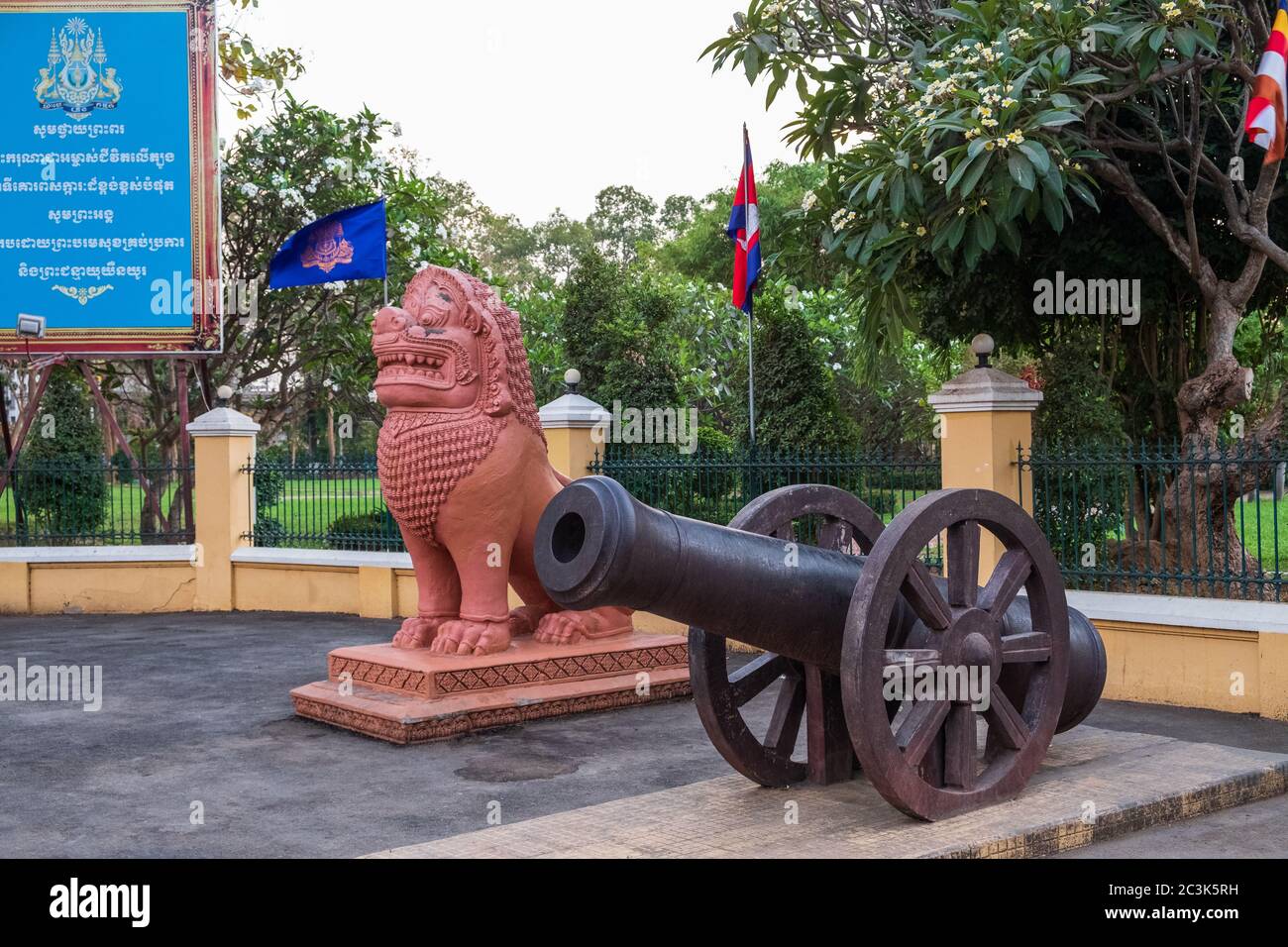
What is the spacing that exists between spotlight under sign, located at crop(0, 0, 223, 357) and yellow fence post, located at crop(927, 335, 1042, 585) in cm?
831

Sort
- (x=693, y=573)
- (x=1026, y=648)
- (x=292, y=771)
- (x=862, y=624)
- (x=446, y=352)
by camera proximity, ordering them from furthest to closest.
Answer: (x=446, y=352) < (x=292, y=771) < (x=1026, y=648) < (x=862, y=624) < (x=693, y=573)

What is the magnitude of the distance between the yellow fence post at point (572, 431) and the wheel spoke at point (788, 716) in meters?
6.04

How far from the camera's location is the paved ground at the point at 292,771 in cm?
539

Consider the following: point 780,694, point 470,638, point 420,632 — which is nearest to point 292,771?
point 470,638

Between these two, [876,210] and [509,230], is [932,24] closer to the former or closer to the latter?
[876,210]

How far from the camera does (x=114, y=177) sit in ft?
45.3

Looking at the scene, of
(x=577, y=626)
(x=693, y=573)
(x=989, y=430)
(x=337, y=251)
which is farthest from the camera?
(x=337, y=251)

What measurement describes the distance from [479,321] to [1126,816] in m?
4.74

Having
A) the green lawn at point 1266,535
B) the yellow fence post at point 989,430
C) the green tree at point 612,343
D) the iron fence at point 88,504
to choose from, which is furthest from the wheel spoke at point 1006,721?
the green tree at point 612,343

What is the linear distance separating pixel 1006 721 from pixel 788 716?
0.88m

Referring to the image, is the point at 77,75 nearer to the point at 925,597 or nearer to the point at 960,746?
the point at 925,597

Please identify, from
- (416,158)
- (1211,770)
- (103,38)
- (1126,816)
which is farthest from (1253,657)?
(416,158)

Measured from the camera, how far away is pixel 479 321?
26.2 feet

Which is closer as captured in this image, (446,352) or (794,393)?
(446,352)
